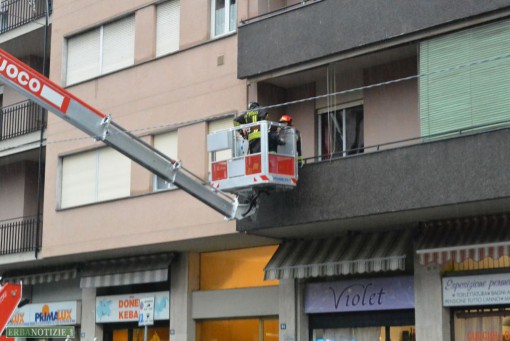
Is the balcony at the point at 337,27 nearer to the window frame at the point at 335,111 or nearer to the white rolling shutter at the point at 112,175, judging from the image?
the window frame at the point at 335,111

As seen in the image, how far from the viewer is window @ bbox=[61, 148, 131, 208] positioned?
24.5m

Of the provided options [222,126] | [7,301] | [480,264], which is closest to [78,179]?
[222,126]

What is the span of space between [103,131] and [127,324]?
8.43 m

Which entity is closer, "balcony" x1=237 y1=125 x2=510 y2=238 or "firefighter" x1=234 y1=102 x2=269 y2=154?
"balcony" x1=237 y1=125 x2=510 y2=238

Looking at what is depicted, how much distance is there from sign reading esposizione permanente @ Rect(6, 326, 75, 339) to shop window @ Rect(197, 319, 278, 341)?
158 inches

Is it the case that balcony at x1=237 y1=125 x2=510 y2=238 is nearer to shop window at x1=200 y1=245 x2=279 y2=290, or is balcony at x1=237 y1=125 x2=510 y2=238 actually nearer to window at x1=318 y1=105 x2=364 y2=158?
window at x1=318 y1=105 x2=364 y2=158

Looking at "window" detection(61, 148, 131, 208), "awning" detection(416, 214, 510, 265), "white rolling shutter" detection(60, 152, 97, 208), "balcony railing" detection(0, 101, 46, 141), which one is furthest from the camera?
"balcony railing" detection(0, 101, 46, 141)

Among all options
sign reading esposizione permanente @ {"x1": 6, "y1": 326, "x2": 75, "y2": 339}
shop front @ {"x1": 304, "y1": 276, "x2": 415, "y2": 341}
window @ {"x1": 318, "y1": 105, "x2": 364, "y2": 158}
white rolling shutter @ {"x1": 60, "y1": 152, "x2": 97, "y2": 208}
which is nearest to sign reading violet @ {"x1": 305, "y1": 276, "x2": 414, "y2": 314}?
shop front @ {"x1": 304, "y1": 276, "x2": 415, "y2": 341}

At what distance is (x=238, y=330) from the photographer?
23422 mm

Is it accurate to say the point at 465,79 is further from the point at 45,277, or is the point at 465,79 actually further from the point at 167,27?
the point at 45,277

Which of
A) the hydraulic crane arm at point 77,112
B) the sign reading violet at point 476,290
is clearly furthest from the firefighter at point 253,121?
the sign reading violet at point 476,290

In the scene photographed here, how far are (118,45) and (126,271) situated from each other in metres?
5.57

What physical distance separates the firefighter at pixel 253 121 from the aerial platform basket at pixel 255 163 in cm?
8

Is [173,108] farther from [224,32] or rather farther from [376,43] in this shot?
[376,43]
